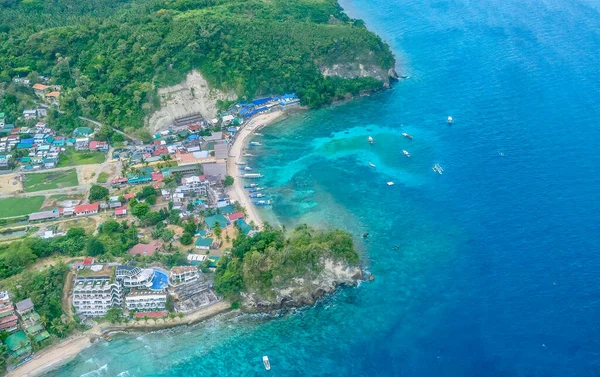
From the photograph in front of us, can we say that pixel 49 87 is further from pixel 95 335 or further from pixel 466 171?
pixel 466 171

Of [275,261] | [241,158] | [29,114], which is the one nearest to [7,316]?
[275,261]

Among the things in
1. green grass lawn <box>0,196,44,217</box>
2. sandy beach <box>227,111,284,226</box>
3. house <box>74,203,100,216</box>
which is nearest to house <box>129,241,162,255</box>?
house <box>74,203,100,216</box>

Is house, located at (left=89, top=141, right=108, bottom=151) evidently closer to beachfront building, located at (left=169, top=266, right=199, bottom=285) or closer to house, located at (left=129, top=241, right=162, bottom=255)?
house, located at (left=129, top=241, right=162, bottom=255)

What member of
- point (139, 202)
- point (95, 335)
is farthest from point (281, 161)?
point (95, 335)

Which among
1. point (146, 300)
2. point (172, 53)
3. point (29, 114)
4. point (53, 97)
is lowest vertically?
point (146, 300)

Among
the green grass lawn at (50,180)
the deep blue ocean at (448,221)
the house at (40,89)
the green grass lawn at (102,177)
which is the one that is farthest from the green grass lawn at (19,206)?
the deep blue ocean at (448,221)

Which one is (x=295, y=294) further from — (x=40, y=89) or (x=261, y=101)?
(x=40, y=89)

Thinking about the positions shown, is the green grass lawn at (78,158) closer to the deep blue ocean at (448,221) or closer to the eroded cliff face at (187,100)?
the eroded cliff face at (187,100)
